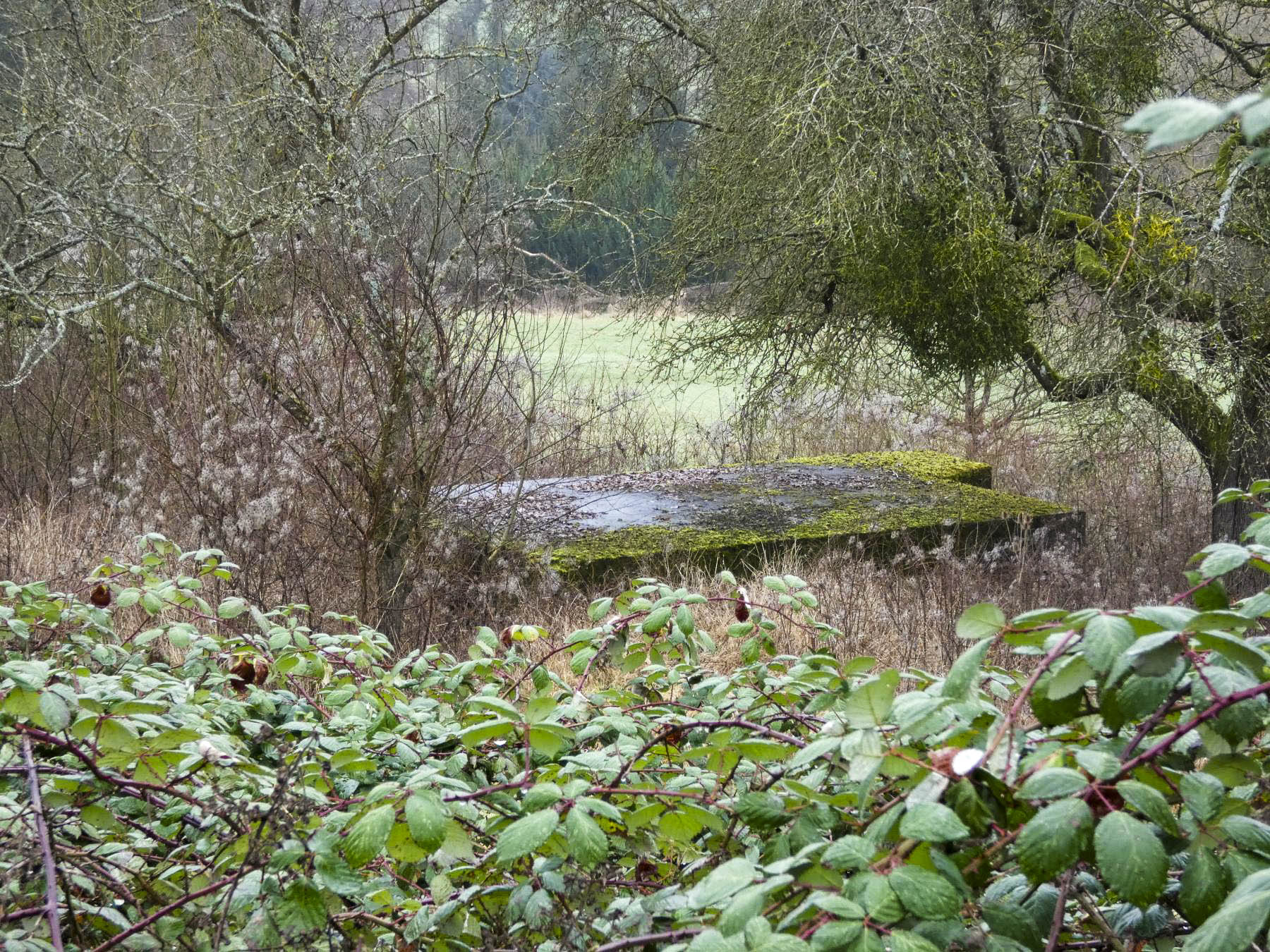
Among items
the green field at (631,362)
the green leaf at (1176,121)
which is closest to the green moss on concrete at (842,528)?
the green field at (631,362)

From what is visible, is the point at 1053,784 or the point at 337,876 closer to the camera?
the point at 1053,784

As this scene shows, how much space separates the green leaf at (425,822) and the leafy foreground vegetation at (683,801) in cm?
1

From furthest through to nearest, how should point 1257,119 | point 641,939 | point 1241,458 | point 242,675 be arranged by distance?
point 1241,458, point 242,675, point 641,939, point 1257,119

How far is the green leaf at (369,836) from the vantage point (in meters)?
1.11

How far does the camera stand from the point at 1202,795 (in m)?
0.96

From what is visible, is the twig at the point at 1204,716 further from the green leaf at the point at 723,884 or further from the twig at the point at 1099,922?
the green leaf at the point at 723,884

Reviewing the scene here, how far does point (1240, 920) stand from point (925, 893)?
22 centimetres

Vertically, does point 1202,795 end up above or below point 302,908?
above

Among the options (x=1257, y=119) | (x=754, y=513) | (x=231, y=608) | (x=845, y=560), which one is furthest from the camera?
(x=754, y=513)

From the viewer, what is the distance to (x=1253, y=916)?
0.74 metres

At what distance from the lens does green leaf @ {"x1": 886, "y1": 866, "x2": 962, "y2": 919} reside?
2.86 ft

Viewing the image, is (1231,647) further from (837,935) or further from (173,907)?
(173,907)

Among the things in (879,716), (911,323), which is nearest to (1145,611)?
(879,716)

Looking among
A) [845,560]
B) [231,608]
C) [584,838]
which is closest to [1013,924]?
[584,838]
